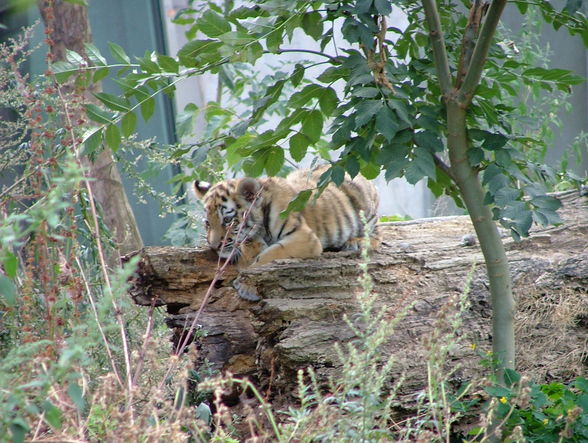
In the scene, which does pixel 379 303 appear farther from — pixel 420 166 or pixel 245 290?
pixel 420 166

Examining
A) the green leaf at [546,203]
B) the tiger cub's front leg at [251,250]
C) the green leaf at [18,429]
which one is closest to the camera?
the green leaf at [18,429]

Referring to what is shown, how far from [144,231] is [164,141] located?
33.0 inches

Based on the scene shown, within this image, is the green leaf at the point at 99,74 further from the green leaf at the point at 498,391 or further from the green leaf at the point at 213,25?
the green leaf at the point at 498,391

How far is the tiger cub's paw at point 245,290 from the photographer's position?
3.37 m

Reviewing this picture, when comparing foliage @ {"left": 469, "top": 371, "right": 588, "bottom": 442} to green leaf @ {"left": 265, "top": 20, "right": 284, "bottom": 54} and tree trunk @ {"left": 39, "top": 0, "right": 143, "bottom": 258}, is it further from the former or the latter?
tree trunk @ {"left": 39, "top": 0, "right": 143, "bottom": 258}

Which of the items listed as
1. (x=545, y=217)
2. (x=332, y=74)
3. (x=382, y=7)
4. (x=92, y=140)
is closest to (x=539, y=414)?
(x=545, y=217)

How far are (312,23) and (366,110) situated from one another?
373 mm

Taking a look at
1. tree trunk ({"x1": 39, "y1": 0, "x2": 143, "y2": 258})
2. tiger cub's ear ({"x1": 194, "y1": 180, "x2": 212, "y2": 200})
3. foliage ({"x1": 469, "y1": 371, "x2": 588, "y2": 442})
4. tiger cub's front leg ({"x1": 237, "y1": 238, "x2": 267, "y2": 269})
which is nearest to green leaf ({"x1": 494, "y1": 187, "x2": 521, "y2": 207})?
foliage ({"x1": 469, "y1": 371, "x2": 588, "y2": 442})

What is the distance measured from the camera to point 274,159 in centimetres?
273

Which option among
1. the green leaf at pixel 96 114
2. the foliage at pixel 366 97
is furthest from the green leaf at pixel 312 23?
the green leaf at pixel 96 114

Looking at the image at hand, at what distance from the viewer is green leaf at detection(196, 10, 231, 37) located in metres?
2.34

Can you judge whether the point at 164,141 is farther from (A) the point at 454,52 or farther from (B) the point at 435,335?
(B) the point at 435,335

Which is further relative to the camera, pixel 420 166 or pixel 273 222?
pixel 273 222

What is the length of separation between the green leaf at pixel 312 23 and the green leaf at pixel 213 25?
A: 25cm
